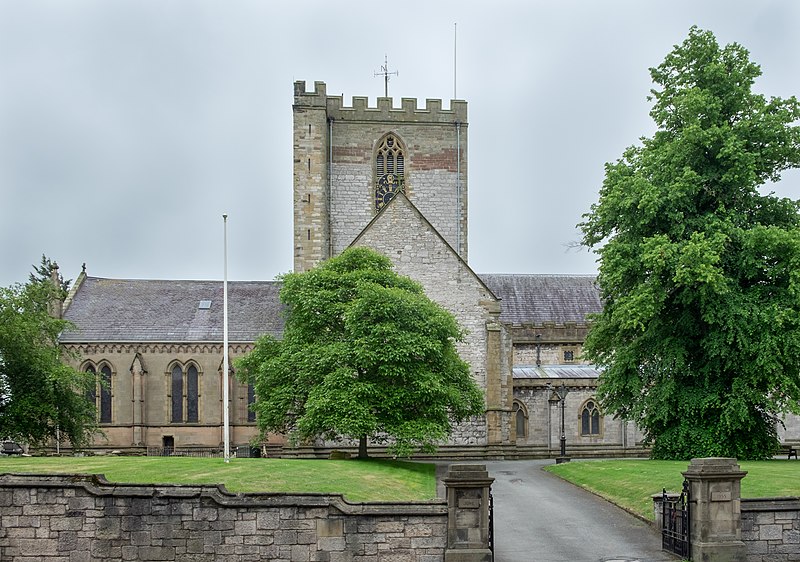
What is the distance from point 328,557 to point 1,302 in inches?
988

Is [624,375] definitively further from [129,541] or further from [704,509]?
[129,541]

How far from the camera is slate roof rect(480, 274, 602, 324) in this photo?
55.7m

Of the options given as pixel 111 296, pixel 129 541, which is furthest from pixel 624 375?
pixel 111 296

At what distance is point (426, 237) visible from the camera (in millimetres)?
44000

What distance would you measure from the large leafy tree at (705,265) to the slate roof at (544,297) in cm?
2137

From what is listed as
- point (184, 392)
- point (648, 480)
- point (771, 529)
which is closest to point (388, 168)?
point (184, 392)

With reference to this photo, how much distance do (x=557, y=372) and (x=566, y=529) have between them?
3200cm

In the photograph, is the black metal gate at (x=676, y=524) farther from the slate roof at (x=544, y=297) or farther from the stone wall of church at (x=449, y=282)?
the slate roof at (x=544, y=297)

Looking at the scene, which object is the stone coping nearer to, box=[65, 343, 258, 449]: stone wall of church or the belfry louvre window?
box=[65, 343, 258, 449]: stone wall of church

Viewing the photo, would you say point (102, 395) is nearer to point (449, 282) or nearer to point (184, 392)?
point (184, 392)

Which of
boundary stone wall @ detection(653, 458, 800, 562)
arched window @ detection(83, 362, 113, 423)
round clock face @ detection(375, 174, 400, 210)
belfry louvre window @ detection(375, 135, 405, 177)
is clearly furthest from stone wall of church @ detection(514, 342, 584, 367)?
boundary stone wall @ detection(653, 458, 800, 562)

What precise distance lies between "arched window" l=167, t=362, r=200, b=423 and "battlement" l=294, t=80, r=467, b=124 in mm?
17356

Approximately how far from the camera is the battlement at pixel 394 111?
175 ft

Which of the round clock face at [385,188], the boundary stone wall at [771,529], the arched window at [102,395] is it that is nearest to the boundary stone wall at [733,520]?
the boundary stone wall at [771,529]
